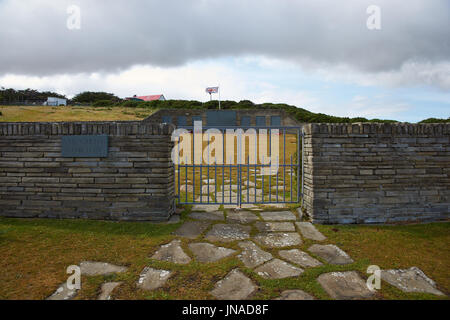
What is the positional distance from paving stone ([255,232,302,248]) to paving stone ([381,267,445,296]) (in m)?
1.11

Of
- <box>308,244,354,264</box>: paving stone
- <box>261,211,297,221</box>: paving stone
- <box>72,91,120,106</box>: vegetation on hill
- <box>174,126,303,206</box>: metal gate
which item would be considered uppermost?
<box>72,91,120,106</box>: vegetation on hill

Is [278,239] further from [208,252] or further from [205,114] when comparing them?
[205,114]

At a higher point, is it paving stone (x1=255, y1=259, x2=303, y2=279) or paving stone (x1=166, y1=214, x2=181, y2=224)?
paving stone (x1=166, y1=214, x2=181, y2=224)

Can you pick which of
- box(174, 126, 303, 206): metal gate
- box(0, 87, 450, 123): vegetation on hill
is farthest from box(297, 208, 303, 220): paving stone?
box(0, 87, 450, 123): vegetation on hill

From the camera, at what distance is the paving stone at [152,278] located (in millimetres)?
2426

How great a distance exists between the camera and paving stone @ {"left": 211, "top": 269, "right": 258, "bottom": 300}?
2.29 meters

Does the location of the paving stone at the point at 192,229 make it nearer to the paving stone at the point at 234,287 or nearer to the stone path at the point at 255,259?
the stone path at the point at 255,259

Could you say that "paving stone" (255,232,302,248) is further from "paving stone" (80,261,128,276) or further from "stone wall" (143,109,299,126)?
"stone wall" (143,109,299,126)

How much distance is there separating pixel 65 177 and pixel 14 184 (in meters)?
0.94

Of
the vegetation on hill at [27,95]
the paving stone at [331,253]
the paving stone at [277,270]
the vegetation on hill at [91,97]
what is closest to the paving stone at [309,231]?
the paving stone at [331,253]

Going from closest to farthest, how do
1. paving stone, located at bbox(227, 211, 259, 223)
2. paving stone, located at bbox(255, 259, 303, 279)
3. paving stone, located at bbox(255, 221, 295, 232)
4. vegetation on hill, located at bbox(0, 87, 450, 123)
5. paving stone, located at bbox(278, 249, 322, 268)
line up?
1. paving stone, located at bbox(255, 259, 303, 279)
2. paving stone, located at bbox(278, 249, 322, 268)
3. paving stone, located at bbox(255, 221, 295, 232)
4. paving stone, located at bbox(227, 211, 259, 223)
5. vegetation on hill, located at bbox(0, 87, 450, 123)

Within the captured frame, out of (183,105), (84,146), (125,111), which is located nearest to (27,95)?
(125,111)

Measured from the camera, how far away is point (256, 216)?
4.64 meters
